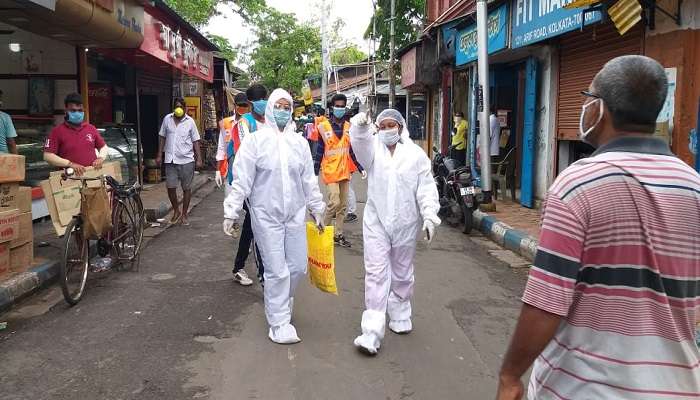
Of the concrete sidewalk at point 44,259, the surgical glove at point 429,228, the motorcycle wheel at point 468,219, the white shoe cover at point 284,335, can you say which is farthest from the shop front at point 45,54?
the motorcycle wheel at point 468,219

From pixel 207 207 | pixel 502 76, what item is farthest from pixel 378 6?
pixel 207 207

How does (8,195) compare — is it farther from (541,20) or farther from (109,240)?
(541,20)

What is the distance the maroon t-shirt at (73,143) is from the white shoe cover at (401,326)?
3752mm

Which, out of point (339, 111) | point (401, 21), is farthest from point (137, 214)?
point (401, 21)

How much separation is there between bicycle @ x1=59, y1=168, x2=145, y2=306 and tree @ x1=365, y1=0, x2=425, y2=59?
2131 centimetres

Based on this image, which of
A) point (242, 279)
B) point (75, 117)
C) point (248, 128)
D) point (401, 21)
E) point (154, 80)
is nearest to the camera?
point (242, 279)

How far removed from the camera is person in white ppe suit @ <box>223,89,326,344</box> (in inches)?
184

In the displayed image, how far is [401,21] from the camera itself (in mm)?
27188

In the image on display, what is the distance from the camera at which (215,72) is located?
74.4 ft

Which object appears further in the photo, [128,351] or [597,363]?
[128,351]

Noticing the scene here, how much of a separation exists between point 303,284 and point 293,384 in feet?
8.29

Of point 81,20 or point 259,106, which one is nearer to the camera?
point 259,106

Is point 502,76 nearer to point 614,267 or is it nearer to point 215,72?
point 215,72

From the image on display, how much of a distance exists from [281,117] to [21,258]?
3180 millimetres
